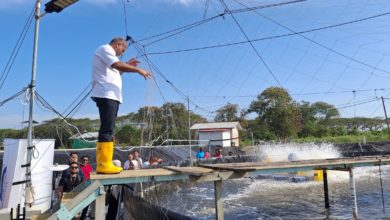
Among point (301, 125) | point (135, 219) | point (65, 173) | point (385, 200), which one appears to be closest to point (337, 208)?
point (385, 200)

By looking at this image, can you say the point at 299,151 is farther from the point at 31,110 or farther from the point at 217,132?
the point at 31,110

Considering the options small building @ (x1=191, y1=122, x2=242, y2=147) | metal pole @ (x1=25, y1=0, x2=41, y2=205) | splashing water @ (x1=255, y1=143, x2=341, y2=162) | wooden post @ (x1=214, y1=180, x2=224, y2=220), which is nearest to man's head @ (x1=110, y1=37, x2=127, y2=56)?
wooden post @ (x1=214, y1=180, x2=224, y2=220)

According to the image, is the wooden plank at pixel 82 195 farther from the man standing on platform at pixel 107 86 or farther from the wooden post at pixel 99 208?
the man standing on platform at pixel 107 86

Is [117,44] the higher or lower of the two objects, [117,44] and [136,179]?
the higher

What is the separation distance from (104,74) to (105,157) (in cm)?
111

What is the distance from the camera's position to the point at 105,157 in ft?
16.5

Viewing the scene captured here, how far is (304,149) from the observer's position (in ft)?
80.3

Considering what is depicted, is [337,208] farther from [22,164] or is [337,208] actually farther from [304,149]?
[304,149]

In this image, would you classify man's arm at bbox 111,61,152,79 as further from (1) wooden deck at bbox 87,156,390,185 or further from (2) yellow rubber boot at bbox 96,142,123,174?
(1) wooden deck at bbox 87,156,390,185

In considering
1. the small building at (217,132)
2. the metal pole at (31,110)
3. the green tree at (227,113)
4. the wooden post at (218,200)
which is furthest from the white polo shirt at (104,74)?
the green tree at (227,113)

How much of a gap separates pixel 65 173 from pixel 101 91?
11.2ft

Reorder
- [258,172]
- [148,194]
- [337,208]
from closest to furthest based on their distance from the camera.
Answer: [258,172], [148,194], [337,208]

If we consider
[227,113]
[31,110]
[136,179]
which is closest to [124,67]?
[136,179]

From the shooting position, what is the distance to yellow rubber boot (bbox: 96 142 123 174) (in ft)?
16.2
